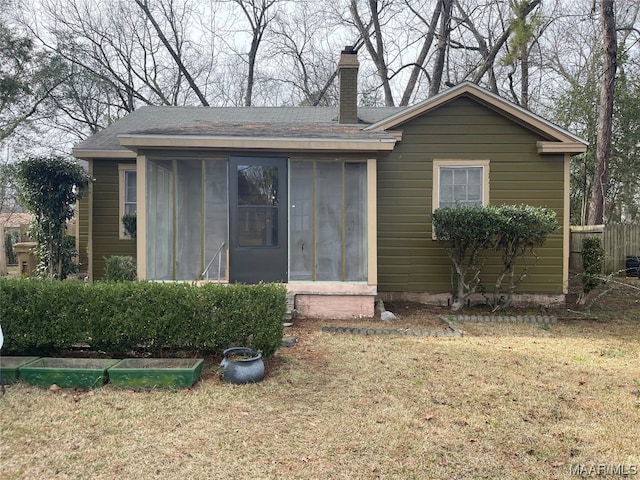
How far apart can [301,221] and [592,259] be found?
530 cm

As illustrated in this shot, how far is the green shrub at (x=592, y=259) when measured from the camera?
8297 millimetres

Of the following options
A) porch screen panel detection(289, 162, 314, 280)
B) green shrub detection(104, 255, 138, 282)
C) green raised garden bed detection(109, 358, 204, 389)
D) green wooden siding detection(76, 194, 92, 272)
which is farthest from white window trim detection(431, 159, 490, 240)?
green wooden siding detection(76, 194, 92, 272)

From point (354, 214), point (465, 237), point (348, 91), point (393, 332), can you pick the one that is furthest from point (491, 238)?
point (348, 91)

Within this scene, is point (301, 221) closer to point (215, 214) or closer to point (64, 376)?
point (215, 214)

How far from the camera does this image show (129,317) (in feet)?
15.0

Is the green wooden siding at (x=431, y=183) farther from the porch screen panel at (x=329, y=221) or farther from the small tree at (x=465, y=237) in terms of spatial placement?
the porch screen panel at (x=329, y=221)

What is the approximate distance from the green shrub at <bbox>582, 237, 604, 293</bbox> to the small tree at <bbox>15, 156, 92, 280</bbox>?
9628 millimetres

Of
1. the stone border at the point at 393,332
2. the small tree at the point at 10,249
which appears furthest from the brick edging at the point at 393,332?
the small tree at the point at 10,249

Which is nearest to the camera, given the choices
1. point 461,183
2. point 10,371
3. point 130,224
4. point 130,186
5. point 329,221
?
point 10,371

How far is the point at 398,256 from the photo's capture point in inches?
342

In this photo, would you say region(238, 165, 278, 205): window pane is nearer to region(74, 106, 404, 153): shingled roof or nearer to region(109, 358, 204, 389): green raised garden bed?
region(74, 106, 404, 153): shingled roof

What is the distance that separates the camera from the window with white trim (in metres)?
8.59

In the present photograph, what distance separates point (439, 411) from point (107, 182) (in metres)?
8.62

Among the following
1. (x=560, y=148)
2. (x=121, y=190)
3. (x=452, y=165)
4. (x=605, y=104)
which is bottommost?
(x=121, y=190)
